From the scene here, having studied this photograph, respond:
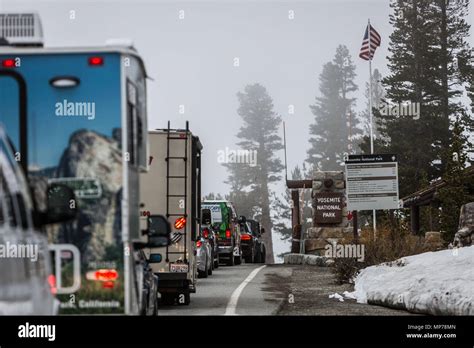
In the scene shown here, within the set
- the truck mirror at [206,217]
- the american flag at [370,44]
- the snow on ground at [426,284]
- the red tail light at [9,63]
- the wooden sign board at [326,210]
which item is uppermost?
the american flag at [370,44]

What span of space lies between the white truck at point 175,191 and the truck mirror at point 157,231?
8641mm

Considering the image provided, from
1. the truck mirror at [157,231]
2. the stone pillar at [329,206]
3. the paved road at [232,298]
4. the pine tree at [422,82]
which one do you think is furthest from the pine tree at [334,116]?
the truck mirror at [157,231]

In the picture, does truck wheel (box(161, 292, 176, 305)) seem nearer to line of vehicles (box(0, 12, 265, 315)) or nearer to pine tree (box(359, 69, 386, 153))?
line of vehicles (box(0, 12, 265, 315))

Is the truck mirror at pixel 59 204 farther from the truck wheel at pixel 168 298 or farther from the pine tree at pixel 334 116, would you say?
the pine tree at pixel 334 116

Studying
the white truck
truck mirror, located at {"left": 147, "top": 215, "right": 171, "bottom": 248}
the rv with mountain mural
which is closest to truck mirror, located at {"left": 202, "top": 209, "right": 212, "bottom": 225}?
the white truck

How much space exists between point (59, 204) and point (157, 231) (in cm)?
162

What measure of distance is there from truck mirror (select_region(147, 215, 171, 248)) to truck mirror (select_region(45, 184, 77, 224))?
1445mm

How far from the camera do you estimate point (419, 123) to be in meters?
46.2

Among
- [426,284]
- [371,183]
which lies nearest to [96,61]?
[426,284]

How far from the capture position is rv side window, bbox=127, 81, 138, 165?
24.1ft

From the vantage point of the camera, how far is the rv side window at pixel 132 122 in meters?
7.33
